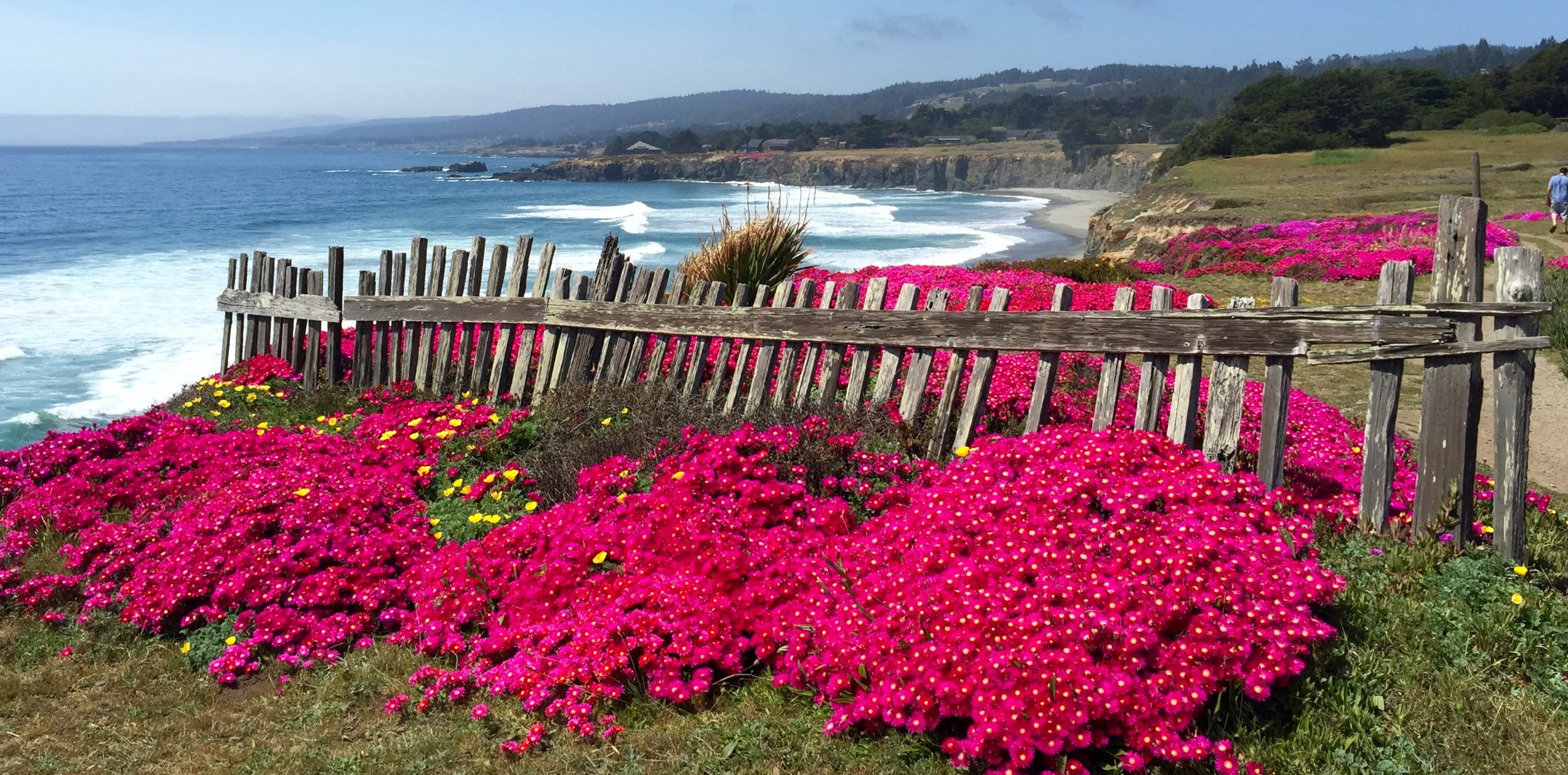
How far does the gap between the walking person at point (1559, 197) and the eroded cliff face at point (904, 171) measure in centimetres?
10985

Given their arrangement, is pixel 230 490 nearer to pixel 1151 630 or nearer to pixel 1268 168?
pixel 1151 630

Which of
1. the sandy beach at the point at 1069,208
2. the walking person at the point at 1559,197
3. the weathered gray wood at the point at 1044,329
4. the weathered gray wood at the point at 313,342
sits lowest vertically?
the weathered gray wood at the point at 313,342

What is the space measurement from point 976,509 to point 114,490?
6.28 meters

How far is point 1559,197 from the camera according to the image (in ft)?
74.2

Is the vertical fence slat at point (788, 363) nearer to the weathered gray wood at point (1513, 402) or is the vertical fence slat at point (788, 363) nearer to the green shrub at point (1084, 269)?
the weathered gray wood at point (1513, 402)

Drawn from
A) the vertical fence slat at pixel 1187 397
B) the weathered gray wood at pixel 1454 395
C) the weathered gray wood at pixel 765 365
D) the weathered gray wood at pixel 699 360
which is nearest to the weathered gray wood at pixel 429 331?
the weathered gray wood at pixel 699 360

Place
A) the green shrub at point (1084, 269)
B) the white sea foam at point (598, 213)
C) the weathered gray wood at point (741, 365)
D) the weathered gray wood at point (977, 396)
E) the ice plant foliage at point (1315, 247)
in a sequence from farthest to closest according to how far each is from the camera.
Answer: the white sea foam at point (598, 213) → the ice plant foliage at point (1315, 247) → the green shrub at point (1084, 269) → the weathered gray wood at point (741, 365) → the weathered gray wood at point (977, 396)

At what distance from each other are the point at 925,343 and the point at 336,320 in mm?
6659

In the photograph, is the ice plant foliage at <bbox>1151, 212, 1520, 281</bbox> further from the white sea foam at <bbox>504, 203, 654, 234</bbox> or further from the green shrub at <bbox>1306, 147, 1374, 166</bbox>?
the white sea foam at <bbox>504, 203, 654, 234</bbox>

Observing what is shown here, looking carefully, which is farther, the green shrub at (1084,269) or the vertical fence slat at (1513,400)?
the green shrub at (1084,269)

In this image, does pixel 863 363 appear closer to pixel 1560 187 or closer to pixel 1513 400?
pixel 1513 400

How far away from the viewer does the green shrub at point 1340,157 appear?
5575cm

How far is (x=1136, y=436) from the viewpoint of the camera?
5031mm

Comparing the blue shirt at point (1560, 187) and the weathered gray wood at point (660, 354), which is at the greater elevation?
the blue shirt at point (1560, 187)
